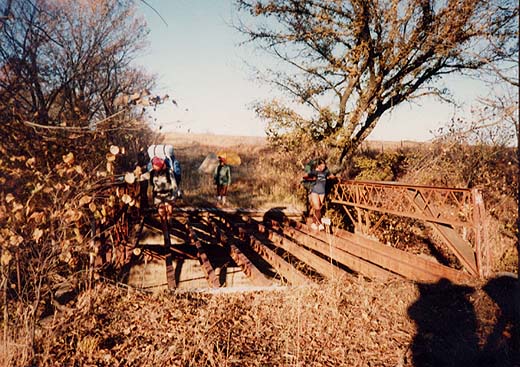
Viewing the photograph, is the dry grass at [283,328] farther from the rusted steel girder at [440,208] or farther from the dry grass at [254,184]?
the dry grass at [254,184]

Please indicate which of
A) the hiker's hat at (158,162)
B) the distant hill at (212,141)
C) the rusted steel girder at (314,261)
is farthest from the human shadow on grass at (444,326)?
the distant hill at (212,141)

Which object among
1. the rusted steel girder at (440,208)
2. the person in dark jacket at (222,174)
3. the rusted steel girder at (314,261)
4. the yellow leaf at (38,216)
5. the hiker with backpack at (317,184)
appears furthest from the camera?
the person in dark jacket at (222,174)

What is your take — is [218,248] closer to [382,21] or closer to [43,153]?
[43,153]

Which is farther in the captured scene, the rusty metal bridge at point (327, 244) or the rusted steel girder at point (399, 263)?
the rusty metal bridge at point (327, 244)

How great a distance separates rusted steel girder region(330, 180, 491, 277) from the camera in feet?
17.1

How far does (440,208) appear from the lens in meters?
5.98

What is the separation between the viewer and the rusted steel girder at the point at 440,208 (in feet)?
17.1

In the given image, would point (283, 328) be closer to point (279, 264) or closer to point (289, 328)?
point (289, 328)

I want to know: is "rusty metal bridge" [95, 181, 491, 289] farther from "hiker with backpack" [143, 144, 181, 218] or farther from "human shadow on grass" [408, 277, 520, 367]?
"hiker with backpack" [143, 144, 181, 218]

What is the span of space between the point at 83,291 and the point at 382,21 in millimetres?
11071

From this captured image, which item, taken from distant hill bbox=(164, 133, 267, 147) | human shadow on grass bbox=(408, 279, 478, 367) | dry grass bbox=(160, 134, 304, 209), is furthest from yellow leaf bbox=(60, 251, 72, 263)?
distant hill bbox=(164, 133, 267, 147)

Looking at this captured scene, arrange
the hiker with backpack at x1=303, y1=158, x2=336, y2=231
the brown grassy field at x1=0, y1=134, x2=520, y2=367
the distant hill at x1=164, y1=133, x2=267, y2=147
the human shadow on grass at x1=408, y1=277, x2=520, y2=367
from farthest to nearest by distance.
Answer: the distant hill at x1=164, y1=133, x2=267, y2=147, the hiker with backpack at x1=303, y1=158, x2=336, y2=231, the human shadow on grass at x1=408, y1=277, x2=520, y2=367, the brown grassy field at x1=0, y1=134, x2=520, y2=367

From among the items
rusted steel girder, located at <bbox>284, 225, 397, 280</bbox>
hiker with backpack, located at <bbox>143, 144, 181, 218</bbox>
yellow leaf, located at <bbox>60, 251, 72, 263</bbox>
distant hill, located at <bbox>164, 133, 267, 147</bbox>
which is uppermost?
distant hill, located at <bbox>164, 133, 267, 147</bbox>

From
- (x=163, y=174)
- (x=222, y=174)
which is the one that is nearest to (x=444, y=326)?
(x=163, y=174)
